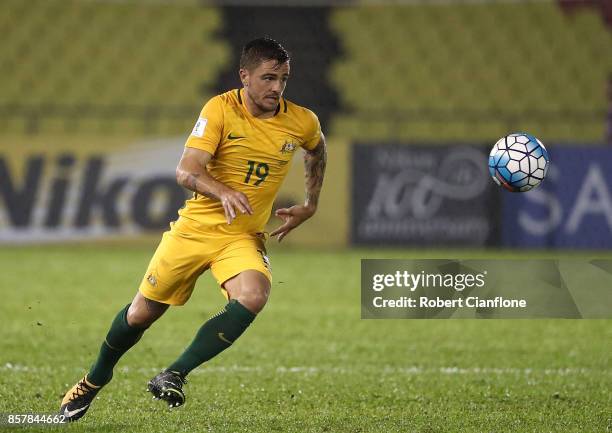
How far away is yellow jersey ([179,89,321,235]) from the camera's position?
5.28m

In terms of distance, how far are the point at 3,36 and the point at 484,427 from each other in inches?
694

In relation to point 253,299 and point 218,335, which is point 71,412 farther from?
point 253,299

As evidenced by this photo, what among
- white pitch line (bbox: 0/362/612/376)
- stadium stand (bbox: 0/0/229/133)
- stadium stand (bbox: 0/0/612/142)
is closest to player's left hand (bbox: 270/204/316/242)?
white pitch line (bbox: 0/362/612/376)

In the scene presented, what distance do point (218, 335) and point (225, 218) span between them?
0.63 meters

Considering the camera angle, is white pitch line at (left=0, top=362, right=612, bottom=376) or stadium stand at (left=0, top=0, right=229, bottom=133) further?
stadium stand at (left=0, top=0, right=229, bottom=133)

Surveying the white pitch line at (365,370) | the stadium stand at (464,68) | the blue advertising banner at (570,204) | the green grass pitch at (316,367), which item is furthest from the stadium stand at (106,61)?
the white pitch line at (365,370)

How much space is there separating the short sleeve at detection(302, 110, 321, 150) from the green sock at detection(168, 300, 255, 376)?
3.50 feet

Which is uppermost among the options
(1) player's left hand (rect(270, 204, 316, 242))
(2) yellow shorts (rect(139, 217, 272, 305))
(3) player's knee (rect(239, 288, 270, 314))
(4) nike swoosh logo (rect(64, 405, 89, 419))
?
(1) player's left hand (rect(270, 204, 316, 242))

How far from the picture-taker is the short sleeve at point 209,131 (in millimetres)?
5168

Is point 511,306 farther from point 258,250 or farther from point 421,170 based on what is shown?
point 421,170

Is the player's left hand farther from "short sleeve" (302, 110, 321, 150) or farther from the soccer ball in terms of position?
the soccer ball

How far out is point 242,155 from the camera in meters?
5.33

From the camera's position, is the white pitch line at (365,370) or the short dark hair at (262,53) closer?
the short dark hair at (262,53)

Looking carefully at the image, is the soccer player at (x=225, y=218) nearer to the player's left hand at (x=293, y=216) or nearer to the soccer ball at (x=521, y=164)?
the player's left hand at (x=293, y=216)
